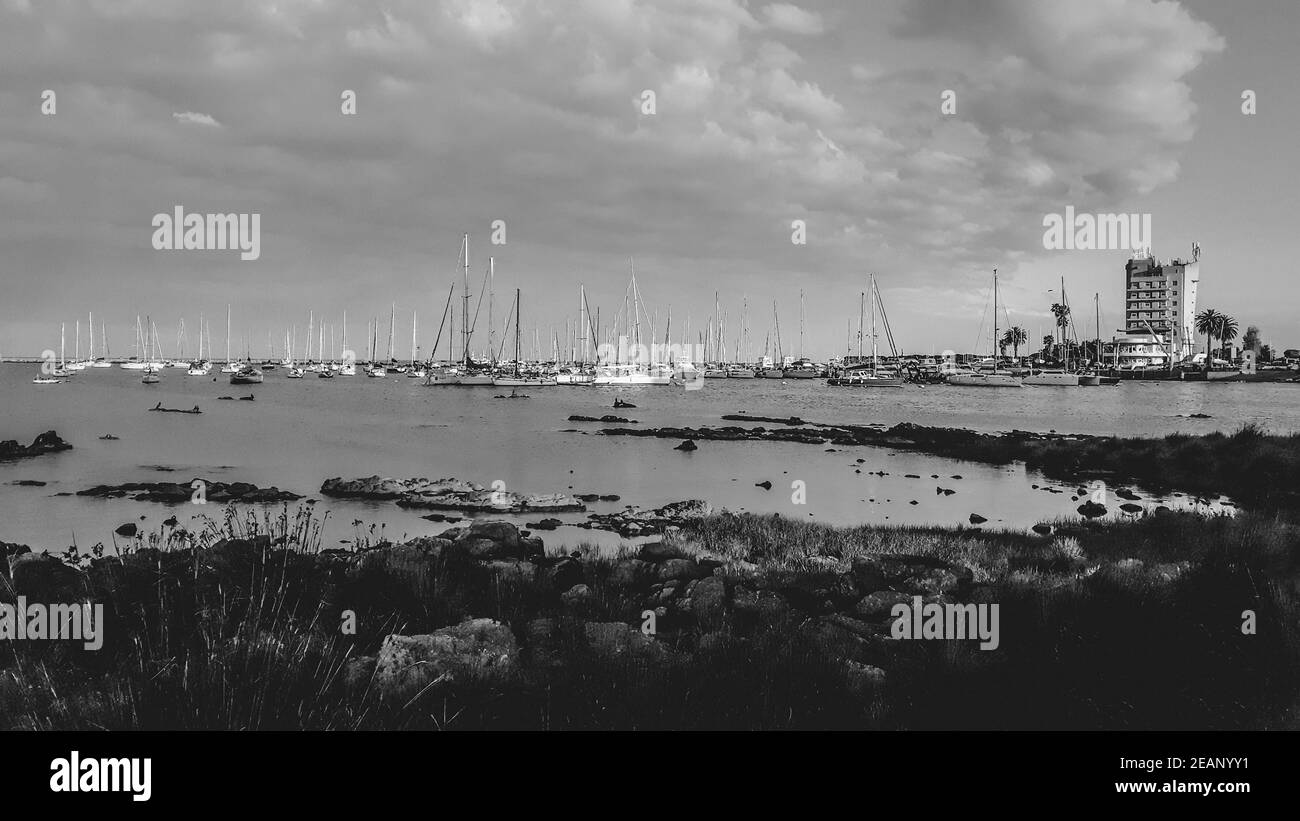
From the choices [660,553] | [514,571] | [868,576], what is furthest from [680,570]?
[868,576]

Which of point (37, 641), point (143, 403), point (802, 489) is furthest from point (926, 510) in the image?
point (143, 403)

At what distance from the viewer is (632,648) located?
26.4ft

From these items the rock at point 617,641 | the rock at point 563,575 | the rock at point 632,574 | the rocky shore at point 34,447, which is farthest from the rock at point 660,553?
the rocky shore at point 34,447

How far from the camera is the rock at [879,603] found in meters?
10.3

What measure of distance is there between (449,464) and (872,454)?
81.0ft

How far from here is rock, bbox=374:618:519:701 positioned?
6820 mm

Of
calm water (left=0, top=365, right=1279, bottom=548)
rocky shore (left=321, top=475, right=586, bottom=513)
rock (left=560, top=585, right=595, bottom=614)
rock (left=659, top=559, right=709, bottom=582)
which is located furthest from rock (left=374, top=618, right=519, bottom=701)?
rocky shore (left=321, top=475, right=586, bottom=513)

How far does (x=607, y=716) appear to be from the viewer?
646 centimetres

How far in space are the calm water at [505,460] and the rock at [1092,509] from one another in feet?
1.37

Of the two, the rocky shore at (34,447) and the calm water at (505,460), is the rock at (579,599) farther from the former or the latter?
the rocky shore at (34,447)

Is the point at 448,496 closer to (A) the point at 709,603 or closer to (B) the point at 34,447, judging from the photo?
(A) the point at 709,603
